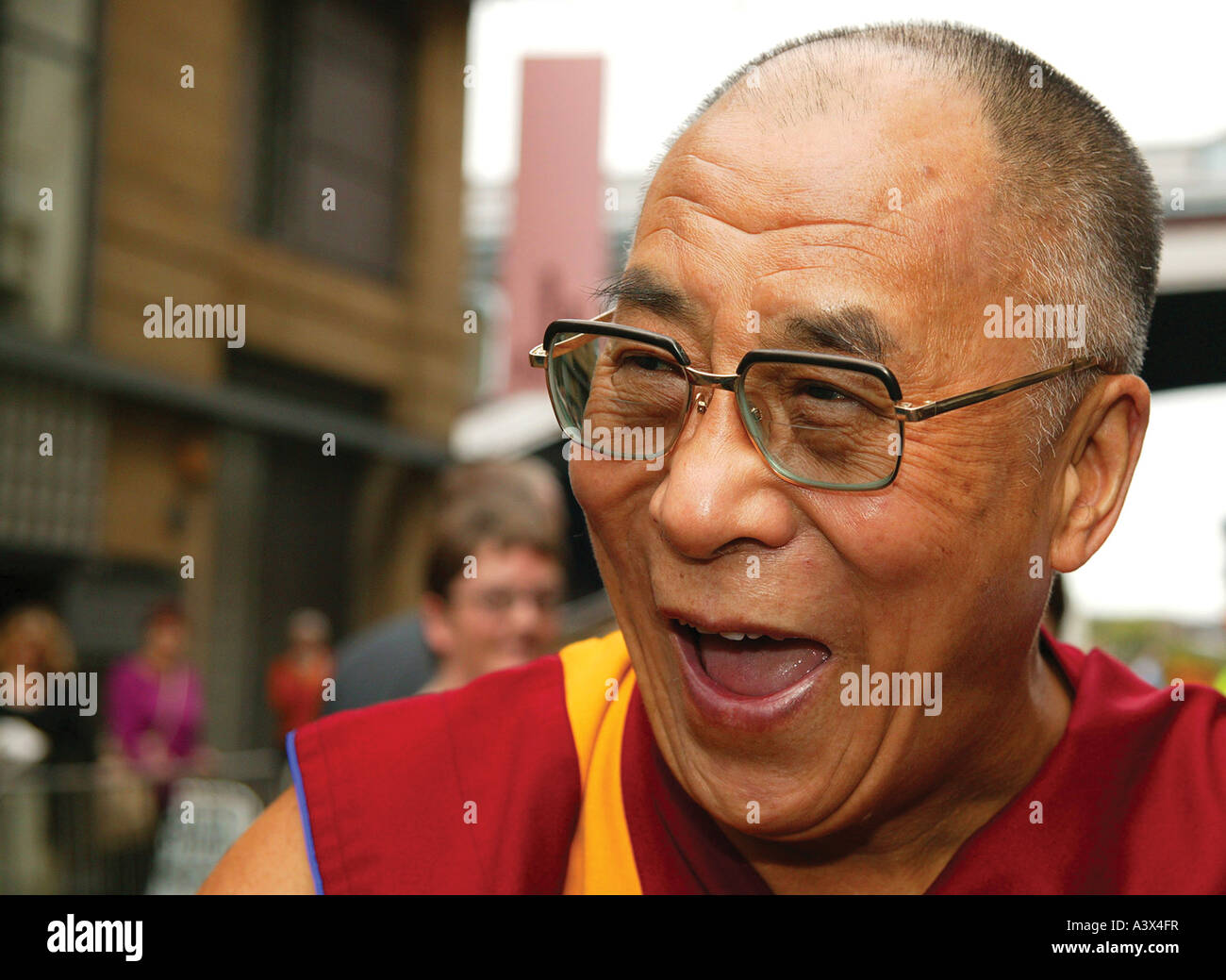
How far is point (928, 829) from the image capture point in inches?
48.7

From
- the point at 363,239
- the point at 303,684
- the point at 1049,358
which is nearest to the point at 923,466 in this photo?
the point at 1049,358

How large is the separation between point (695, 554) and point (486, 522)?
1976 mm

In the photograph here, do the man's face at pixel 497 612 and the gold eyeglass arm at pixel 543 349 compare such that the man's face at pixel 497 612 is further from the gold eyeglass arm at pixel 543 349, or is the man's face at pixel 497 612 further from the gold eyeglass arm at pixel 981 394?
the gold eyeglass arm at pixel 981 394

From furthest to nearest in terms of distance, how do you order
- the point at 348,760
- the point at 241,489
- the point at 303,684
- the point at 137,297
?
1. the point at 241,489
2. the point at 137,297
3. the point at 303,684
4. the point at 348,760

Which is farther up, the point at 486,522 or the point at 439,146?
the point at 439,146

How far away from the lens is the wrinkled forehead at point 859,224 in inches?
41.4

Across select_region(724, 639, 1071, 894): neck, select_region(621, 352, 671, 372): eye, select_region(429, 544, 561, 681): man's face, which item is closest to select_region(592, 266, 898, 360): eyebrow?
select_region(621, 352, 671, 372): eye

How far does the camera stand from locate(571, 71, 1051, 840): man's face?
1048 mm

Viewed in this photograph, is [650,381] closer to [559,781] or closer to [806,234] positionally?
[806,234]

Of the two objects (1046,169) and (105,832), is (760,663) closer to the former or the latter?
(1046,169)

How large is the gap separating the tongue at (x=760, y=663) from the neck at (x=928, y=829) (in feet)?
0.65

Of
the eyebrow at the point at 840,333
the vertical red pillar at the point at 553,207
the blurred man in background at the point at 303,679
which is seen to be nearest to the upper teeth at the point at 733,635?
the eyebrow at the point at 840,333

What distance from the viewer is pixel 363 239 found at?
10.2 m

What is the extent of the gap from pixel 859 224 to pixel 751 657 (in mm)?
379
